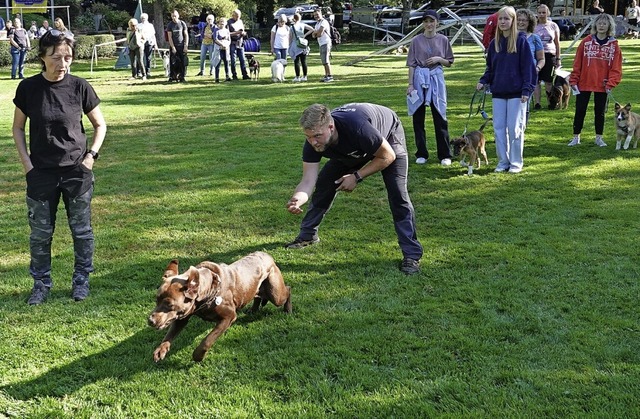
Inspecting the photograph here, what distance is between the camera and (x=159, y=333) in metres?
4.73

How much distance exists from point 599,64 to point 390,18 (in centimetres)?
3489

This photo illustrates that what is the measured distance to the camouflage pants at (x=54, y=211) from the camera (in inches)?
199

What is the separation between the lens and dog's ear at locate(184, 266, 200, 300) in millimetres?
3867

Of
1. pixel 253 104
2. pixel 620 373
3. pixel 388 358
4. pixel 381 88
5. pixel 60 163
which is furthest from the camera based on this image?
pixel 381 88

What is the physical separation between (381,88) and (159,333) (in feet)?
43.8

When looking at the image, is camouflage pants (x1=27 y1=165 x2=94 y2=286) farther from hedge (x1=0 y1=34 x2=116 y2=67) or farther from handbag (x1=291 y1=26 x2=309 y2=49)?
hedge (x1=0 y1=34 x2=116 y2=67)

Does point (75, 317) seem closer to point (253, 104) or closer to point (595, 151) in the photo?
point (595, 151)

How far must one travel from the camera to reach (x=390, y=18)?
4291 centimetres

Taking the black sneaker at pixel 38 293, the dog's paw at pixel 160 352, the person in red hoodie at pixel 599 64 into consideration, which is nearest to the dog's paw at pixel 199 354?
the dog's paw at pixel 160 352

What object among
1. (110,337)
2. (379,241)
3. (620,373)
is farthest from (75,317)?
(620,373)

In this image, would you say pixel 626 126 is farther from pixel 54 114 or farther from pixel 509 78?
pixel 54 114

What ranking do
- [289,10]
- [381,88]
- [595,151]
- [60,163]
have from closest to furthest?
[60,163] < [595,151] < [381,88] < [289,10]

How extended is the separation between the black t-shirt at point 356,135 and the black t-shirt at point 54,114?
1.77 meters

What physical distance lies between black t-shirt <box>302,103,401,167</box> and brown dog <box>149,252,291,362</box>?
1.10 meters
